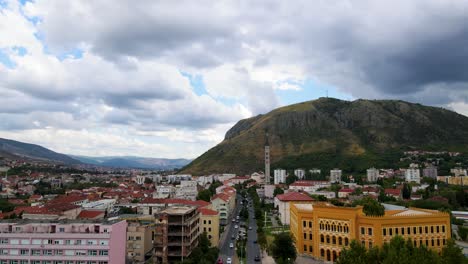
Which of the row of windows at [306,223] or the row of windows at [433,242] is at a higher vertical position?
the row of windows at [306,223]

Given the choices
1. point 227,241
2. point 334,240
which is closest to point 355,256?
point 334,240

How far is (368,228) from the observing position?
52000 millimetres

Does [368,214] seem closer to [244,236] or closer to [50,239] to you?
[244,236]

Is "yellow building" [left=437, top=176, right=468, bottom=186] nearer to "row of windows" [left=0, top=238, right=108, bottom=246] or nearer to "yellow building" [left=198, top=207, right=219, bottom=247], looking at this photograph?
"yellow building" [left=198, top=207, right=219, bottom=247]

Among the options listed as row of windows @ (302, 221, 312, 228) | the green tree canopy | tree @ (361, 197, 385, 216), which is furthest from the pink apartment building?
tree @ (361, 197, 385, 216)

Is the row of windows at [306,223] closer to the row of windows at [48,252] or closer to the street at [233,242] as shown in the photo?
the street at [233,242]

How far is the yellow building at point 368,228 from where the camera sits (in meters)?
51.5

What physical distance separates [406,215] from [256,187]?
370ft

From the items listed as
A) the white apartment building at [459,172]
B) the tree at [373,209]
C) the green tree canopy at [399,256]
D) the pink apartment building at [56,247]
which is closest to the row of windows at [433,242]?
the tree at [373,209]

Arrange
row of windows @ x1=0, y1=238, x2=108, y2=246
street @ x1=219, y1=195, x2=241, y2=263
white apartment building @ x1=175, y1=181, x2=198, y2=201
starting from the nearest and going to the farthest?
row of windows @ x1=0, y1=238, x2=108, y2=246
street @ x1=219, y1=195, x2=241, y2=263
white apartment building @ x1=175, y1=181, x2=198, y2=201

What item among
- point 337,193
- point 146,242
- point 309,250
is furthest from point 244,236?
point 337,193

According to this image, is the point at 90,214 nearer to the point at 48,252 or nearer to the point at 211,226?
the point at 211,226

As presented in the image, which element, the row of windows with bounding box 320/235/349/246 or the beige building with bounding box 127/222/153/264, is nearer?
the row of windows with bounding box 320/235/349/246

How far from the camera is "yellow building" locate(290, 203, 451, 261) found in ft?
169
